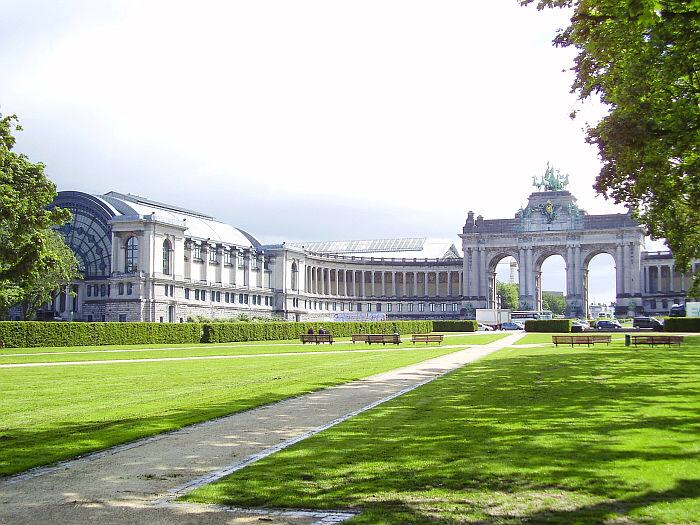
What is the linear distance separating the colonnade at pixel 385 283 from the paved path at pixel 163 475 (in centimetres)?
13425

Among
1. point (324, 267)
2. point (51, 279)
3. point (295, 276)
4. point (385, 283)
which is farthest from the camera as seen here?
point (385, 283)

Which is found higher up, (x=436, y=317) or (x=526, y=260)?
(x=526, y=260)

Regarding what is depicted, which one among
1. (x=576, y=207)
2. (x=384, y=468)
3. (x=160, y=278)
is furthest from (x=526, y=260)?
(x=384, y=468)

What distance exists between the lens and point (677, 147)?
87.7ft

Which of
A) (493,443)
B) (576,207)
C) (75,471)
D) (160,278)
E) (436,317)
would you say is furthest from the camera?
(436,317)

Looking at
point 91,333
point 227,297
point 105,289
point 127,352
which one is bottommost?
point 127,352

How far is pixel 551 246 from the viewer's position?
157 meters

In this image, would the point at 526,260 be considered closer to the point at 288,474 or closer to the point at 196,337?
the point at 196,337

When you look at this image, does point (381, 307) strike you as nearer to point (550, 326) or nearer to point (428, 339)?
point (550, 326)

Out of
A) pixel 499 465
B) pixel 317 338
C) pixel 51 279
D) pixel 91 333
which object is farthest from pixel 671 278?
pixel 499 465

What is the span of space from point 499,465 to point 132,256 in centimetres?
9913

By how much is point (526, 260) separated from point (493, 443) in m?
150

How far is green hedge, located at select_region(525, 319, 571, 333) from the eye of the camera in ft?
307

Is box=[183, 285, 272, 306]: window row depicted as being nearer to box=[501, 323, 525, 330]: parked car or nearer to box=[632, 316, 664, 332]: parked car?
box=[501, 323, 525, 330]: parked car
